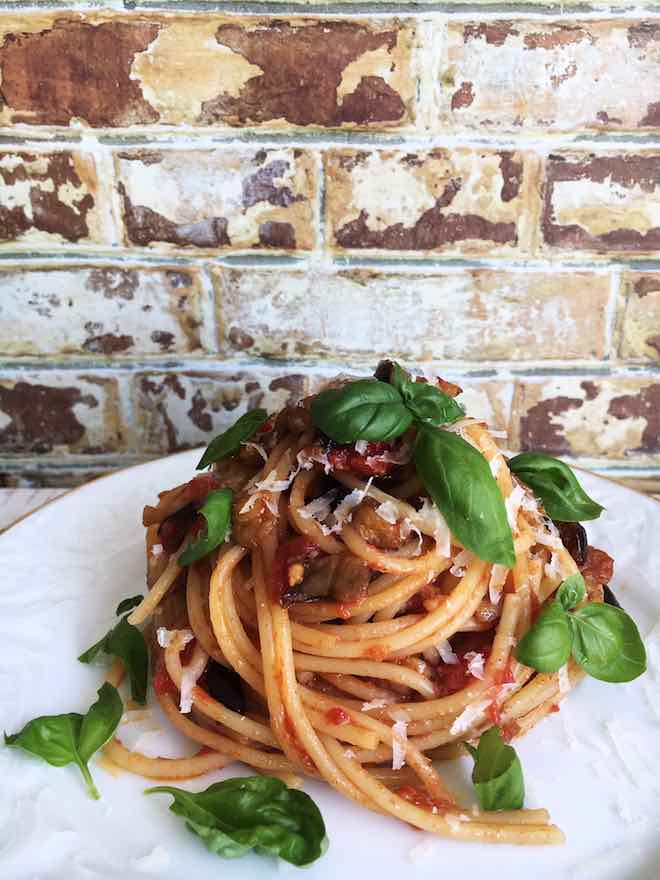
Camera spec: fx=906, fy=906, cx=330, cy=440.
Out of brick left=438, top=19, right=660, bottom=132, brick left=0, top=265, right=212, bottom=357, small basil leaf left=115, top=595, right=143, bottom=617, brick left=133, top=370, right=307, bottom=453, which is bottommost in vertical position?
small basil leaf left=115, top=595, right=143, bottom=617

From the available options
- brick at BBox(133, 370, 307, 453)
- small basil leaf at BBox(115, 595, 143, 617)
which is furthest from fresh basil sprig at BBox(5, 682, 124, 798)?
brick at BBox(133, 370, 307, 453)

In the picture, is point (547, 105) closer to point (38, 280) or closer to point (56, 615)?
point (38, 280)

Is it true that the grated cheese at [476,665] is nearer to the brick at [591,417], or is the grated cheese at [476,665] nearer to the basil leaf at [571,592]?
the basil leaf at [571,592]

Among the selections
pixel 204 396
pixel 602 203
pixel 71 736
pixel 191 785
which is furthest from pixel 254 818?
pixel 602 203

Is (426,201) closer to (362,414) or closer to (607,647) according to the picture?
(362,414)

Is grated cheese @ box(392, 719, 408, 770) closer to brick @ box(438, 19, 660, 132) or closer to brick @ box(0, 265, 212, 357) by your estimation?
brick @ box(0, 265, 212, 357)

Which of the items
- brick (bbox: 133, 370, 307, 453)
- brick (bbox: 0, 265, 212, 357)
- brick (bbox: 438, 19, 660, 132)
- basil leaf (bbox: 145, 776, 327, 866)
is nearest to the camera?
basil leaf (bbox: 145, 776, 327, 866)

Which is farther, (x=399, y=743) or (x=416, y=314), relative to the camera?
(x=416, y=314)
